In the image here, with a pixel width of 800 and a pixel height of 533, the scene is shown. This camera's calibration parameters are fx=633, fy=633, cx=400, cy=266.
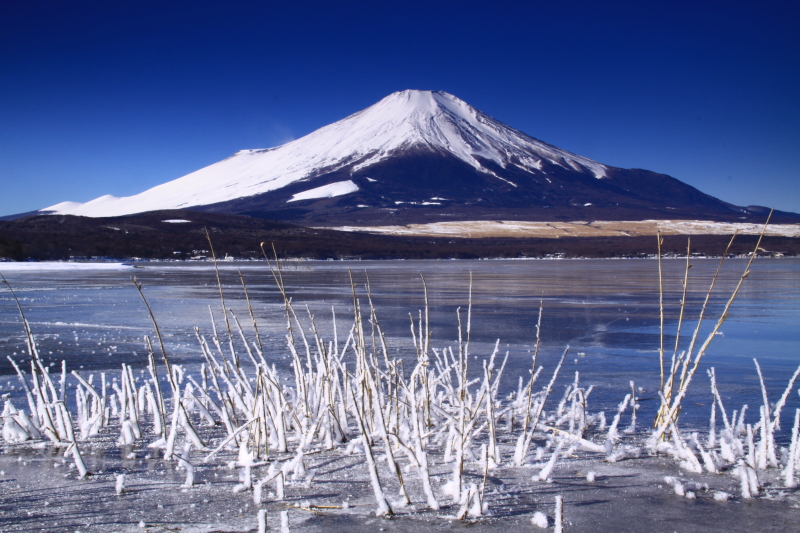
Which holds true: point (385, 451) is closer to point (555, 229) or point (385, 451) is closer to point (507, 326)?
point (507, 326)

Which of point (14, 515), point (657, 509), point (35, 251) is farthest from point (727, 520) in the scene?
point (35, 251)

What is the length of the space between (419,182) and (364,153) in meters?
25.6

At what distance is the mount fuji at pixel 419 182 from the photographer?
121500mm

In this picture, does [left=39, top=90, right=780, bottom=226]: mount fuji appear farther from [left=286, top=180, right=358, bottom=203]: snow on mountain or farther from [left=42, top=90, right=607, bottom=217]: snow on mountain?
[left=42, top=90, right=607, bottom=217]: snow on mountain

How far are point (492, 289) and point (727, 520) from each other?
48.5 ft

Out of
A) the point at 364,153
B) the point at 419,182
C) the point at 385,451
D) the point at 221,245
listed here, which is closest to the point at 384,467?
the point at 385,451

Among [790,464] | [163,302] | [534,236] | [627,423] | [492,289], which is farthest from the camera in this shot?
[534,236]

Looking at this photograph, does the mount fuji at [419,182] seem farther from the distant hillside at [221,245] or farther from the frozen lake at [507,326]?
the frozen lake at [507,326]

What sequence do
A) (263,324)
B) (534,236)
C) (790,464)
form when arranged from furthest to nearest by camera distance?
(534,236), (263,324), (790,464)

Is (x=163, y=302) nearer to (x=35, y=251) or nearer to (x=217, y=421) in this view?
(x=217, y=421)

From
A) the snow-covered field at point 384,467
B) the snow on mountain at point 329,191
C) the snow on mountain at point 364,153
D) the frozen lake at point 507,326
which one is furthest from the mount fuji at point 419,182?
the snow-covered field at point 384,467

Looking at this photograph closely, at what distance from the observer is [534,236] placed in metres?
77.1

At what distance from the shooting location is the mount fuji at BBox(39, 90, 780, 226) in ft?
399

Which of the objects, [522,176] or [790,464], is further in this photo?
[522,176]
